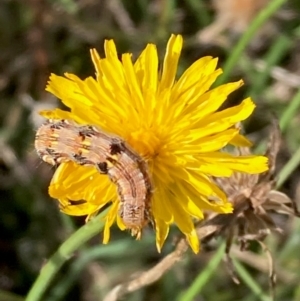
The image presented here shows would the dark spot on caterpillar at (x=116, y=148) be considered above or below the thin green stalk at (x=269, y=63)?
above

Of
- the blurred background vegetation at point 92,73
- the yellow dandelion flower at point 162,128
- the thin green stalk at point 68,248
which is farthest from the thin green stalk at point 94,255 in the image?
the yellow dandelion flower at point 162,128

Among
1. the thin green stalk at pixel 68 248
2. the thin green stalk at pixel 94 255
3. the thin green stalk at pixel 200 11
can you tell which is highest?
the thin green stalk at pixel 200 11

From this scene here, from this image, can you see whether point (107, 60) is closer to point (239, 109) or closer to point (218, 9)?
point (239, 109)

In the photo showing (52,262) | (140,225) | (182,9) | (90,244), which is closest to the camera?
(140,225)

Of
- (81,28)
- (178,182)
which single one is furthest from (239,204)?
(81,28)

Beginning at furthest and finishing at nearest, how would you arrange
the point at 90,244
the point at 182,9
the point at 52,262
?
the point at 182,9, the point at 90,244, the point at 52,262

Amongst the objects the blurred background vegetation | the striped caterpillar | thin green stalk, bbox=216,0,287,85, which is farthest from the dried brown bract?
the blurred background vegetation

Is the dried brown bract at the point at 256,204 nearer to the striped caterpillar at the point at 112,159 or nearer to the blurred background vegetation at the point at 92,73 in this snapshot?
the striped caterpillar at the point at 112,159
